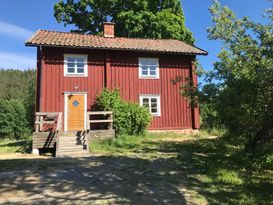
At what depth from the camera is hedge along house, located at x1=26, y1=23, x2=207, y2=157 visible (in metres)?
18.5

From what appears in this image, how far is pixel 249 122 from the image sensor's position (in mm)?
10984

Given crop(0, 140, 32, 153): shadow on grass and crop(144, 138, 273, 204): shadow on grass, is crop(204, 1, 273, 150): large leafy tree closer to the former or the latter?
crop(144, 138, 273, 204): shadow on grass

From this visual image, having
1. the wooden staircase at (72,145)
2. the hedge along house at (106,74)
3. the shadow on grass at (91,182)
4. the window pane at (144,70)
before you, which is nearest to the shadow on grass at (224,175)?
the shadow on grass at (91,182)

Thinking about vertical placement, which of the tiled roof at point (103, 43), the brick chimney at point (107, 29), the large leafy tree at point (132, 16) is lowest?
the tiled roof at point (103, 43)

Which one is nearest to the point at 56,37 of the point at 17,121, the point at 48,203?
the point at 48,203

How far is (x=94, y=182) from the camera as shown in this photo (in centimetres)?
802

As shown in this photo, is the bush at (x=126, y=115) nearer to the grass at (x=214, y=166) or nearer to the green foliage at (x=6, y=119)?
the grass at (x=214, y=166)

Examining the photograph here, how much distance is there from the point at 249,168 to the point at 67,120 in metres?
11.4

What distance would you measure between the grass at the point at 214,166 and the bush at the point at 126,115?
43.3 inches

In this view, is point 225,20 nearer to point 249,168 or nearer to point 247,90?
point 247,90

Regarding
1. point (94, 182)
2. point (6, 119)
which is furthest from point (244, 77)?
point (6, 119)

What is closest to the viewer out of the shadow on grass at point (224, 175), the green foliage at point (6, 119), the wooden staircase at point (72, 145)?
the shadow on grass at point (224, 175)

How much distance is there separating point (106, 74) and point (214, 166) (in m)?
10.9

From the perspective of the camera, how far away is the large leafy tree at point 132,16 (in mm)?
31078
